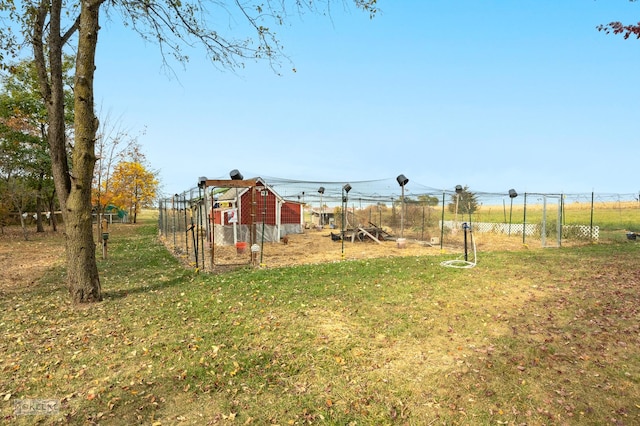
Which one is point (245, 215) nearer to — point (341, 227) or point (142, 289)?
point (341, 227)

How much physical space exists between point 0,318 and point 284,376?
18.0 ft

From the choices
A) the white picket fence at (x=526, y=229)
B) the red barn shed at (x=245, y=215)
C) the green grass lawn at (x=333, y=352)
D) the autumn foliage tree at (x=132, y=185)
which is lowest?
the green grass lawn at (x=333, y=352)

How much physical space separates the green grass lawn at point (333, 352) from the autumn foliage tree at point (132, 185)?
33.7m

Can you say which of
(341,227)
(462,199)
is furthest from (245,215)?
(462,199)

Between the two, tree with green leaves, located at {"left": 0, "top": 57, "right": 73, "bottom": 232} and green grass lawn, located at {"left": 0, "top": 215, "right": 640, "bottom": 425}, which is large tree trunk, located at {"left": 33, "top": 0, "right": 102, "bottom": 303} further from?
tree with green leaves, located at {"left": 0, "top": 57, "right": 73, "bottom": 232}

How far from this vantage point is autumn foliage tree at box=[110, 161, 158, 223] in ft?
125

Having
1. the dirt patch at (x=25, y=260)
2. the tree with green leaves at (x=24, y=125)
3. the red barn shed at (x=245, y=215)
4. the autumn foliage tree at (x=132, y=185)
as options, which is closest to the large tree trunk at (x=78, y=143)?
the dirt patch at (x=25, y=260)

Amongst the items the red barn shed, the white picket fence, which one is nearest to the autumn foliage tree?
the red barn shed

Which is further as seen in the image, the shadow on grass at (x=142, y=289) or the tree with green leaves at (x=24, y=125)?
the tree with green leaves at (x=24, y=125)

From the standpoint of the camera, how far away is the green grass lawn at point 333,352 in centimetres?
350

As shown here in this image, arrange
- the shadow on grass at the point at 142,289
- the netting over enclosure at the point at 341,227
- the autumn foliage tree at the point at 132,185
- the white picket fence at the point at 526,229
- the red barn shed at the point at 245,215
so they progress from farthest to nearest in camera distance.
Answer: the autumn foliage tree at the point at 132,185 < the red barn shed at the point at 245,215 < the white picket fence at the point at 526,229 < the netting over enclosure at the point at 341,227 < the shadow on grass at the point at 142,289

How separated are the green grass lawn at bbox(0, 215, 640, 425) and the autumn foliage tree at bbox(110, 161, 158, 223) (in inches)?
1325

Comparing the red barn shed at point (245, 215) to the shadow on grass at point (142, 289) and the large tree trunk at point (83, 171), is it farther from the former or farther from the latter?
the large tree trunk at point (83, 171)

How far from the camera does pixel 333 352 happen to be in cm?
462
